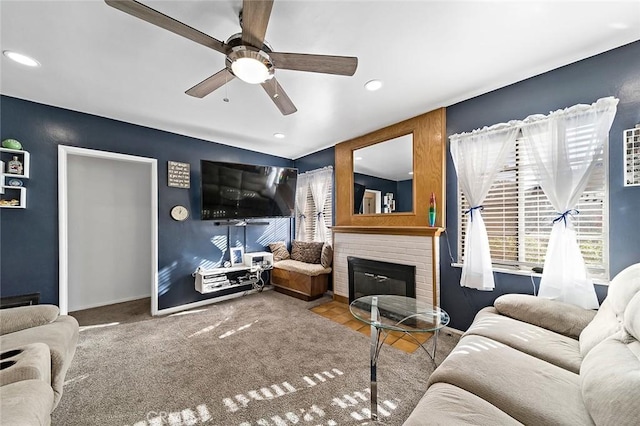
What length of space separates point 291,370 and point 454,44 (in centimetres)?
278

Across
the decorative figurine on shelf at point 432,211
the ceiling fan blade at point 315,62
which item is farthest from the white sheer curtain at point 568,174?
the ceiling fan blade at point 315,62

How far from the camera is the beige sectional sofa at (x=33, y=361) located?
96 cm

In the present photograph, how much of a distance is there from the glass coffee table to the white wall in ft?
12.5

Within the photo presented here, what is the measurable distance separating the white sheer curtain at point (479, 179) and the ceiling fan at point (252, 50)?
166 centimetres

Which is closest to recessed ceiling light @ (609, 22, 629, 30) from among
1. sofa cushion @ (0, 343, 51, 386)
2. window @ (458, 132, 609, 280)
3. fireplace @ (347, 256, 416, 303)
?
window @ (458, 132, 609, 280)

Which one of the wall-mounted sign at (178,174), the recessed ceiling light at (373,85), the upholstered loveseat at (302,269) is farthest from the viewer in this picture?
the upholstered loveseat at (302,269)

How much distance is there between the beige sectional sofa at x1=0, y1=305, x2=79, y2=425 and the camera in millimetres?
957

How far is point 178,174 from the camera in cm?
339

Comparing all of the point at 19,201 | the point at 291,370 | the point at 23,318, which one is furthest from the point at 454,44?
the point at 19,201

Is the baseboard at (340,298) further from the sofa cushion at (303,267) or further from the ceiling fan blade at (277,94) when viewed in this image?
the ceiling fan blade at (277,94)

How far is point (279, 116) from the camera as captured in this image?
2.87m

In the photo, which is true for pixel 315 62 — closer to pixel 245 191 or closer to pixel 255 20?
pixel 255 20

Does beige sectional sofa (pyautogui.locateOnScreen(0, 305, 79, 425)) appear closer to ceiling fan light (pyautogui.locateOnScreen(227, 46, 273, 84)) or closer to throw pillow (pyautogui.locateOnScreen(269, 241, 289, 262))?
ceiling fan light (pyautogui.locateOnScreen(227, 46, 273, 84))

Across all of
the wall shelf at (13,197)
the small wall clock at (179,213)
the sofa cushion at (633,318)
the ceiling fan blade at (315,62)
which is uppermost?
the ceiling fan blade at (315,62)
